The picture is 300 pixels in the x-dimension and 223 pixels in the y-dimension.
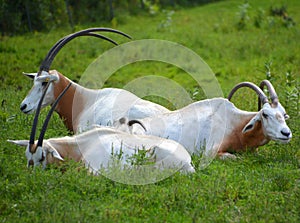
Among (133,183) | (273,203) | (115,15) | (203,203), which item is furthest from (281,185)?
(115,15)

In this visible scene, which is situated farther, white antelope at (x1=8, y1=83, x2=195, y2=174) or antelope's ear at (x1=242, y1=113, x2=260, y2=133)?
antelope's ear at (x1=242, y1=113, x2=260, y2=133)

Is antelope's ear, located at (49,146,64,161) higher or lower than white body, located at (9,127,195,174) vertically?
higher

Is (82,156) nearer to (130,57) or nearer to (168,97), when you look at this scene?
(168,97)

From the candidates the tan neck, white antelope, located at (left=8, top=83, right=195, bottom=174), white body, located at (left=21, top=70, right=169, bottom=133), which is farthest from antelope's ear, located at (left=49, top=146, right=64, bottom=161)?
the tan neck

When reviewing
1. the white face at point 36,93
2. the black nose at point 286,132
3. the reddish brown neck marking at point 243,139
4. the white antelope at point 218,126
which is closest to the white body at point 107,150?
the white antelope at point 218,126

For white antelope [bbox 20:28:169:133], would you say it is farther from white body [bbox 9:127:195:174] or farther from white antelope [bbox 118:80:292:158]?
white body [bbox 9:127:195:174]

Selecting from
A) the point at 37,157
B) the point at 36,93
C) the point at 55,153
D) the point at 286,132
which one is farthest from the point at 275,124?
the point at 36,93

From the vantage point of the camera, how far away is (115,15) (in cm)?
2041

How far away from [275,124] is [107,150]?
2.02 metres

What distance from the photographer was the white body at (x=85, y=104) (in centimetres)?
859

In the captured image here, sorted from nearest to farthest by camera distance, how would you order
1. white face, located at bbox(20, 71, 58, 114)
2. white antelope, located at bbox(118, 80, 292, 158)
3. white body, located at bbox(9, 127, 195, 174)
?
white body, located at bbox(9, 127, 195, 174), white antelope, located at bbox(118, 80, 292, 158), white face, located at bbox(20, 71, 58, 114)

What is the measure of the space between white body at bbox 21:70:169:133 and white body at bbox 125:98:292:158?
1.79 feet

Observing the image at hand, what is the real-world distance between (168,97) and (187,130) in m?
3.08

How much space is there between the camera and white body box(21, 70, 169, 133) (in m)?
8.59
